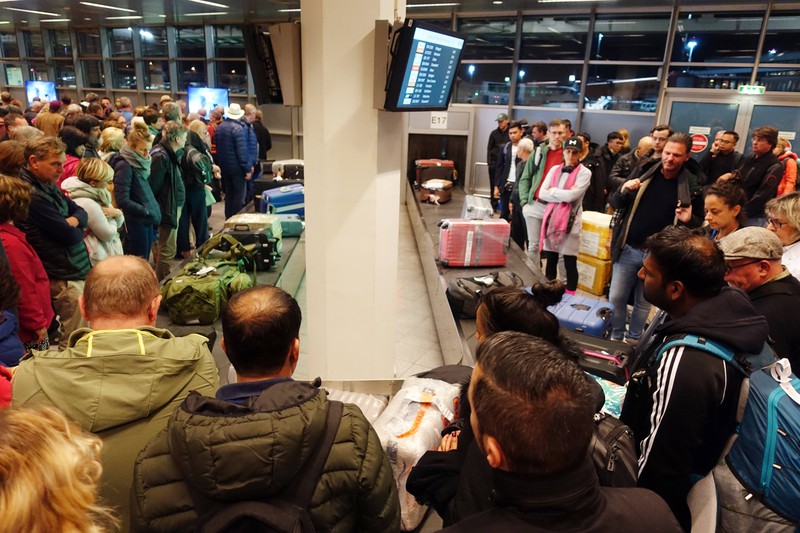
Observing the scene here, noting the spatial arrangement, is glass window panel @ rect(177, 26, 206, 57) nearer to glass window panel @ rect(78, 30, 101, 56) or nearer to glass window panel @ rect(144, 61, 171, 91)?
glass window panel @ rect(144, 61, 171, 91)

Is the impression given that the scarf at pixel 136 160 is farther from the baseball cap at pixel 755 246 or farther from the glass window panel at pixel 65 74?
the glass window panel at pixel 65 74

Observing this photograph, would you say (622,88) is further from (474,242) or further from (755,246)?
(755,246)

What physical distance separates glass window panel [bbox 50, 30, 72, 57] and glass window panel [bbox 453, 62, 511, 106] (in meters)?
12.0

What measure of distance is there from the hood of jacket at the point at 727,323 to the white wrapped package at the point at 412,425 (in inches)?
34.5

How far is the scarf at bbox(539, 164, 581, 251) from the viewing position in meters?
4.98

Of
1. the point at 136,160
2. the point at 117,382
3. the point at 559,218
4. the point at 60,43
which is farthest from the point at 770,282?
the point at 60,43

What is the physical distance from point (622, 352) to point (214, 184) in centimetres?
845

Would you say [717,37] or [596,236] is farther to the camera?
[717,37]

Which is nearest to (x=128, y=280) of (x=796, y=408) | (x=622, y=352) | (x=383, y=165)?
(x=383, y=165)

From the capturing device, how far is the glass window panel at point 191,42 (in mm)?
13578

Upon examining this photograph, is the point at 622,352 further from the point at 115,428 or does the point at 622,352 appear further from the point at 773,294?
the point at 115,428

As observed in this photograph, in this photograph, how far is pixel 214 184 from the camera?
9852mm

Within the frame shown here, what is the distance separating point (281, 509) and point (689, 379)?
4.10 feet

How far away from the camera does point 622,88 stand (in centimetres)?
1020
